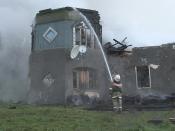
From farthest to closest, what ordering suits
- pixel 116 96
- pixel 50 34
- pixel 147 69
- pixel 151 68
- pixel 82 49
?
pixel 147 69
pixel 151 68
pixel 50 34
pixel 82 49
pixel 116 96

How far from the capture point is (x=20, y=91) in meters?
29.1

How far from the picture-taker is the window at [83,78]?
87.8ft

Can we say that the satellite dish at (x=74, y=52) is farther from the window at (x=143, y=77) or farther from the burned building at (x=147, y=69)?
Answer: the window at (x=143, y=77)

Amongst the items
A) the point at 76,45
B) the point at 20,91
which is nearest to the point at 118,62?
the point at 76,45

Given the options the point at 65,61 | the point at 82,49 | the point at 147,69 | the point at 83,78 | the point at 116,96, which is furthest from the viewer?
the point at 147,69

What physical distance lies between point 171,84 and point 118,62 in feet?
11.6

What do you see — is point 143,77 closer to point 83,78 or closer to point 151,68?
point 151,68

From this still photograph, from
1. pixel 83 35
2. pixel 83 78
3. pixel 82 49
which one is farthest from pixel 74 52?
pixel 83 78

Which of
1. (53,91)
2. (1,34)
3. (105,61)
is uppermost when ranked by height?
(1,34)

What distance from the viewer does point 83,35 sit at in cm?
2714

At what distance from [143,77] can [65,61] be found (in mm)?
4989

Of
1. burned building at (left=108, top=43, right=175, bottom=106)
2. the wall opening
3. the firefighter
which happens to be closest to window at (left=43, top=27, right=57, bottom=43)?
burned building at (left=108, top=43, right=175, bottom=106)

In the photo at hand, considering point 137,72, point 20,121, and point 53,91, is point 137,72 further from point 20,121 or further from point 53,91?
point 20,121

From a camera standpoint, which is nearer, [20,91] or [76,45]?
[76,45]
